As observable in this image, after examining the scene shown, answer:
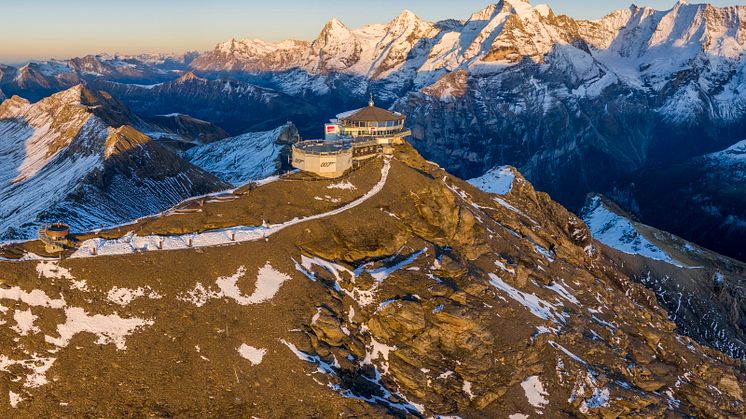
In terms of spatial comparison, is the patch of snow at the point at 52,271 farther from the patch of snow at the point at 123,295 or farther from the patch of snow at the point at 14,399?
the patch of snow at the point at 14,399

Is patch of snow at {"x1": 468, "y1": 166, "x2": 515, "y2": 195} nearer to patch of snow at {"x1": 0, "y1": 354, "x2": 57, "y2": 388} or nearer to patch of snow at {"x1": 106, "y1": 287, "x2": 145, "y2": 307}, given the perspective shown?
patch of snow at {"x1": 106, "y1": 287, "x2": 145, "y2": 307}

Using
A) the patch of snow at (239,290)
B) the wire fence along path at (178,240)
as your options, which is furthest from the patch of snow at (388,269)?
the wire fence along path at (178,240)

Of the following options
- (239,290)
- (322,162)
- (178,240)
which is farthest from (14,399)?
(322,162)

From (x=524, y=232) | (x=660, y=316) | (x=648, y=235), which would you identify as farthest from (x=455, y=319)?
(x=648, y=235)

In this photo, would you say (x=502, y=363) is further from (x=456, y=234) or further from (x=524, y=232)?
(x=524, y=232)

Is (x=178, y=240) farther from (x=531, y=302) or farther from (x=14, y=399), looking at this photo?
(x=531, y=302)

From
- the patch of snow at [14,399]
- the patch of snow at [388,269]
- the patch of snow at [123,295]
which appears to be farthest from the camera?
the patch of snow at [388,269]

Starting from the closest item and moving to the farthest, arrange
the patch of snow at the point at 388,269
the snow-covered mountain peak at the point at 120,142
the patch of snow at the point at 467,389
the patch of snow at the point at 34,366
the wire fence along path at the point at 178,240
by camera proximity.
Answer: the patch of snow at the point at 34,366 → the patch of snow at the point at 467,389 → the wire fence along path at the point at 178,240 → the patch of snow at the point at 388,269 → the snow-covered mountain peak at the point at 120,142
